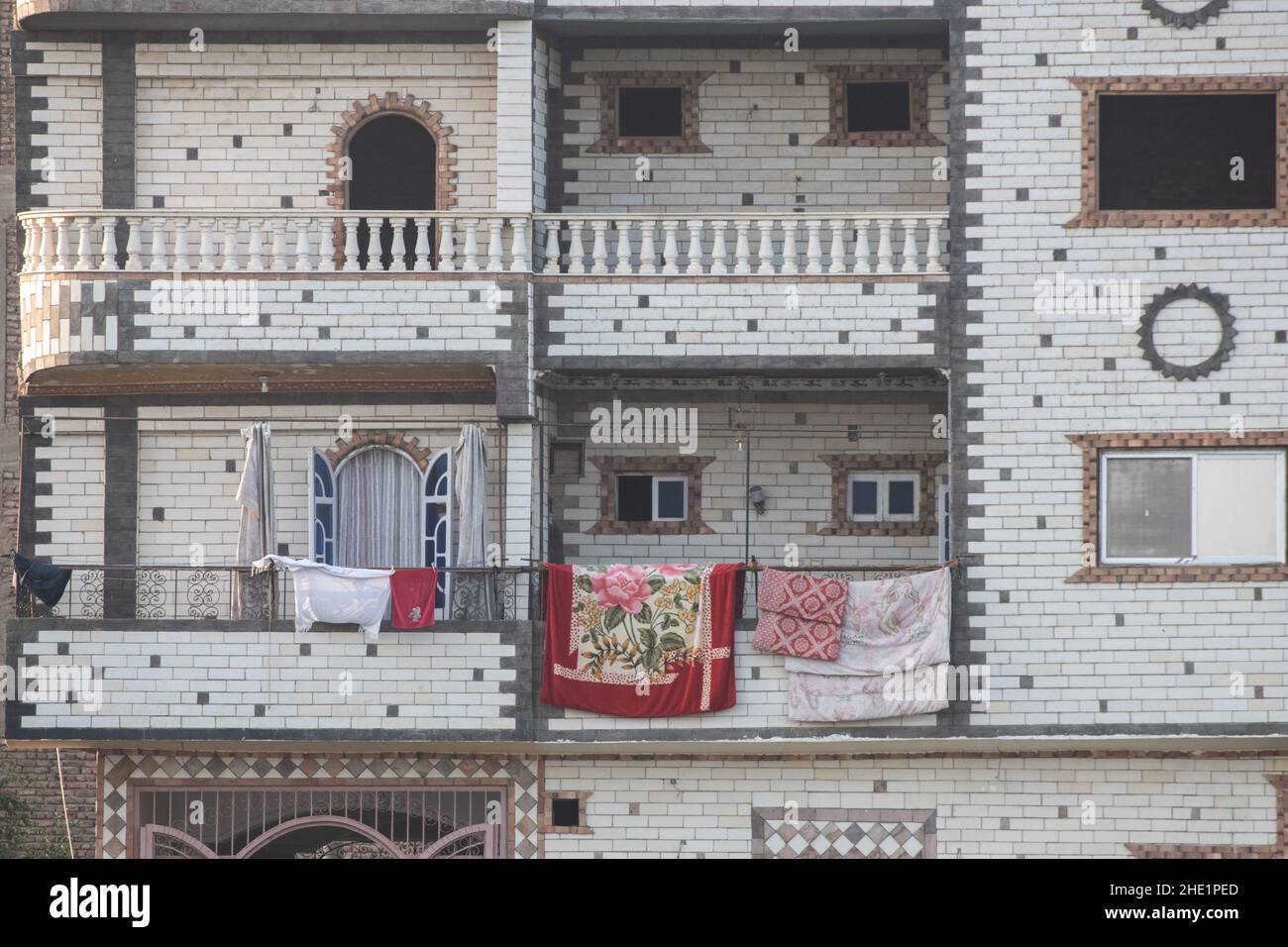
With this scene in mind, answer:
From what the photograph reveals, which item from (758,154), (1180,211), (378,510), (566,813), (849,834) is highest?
(758,154)

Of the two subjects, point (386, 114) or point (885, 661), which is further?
point (386, 114)

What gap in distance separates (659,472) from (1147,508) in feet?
17.9

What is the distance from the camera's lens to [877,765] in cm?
2225

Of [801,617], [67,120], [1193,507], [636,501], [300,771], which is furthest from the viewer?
[636,501]

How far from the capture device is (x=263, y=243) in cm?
2211

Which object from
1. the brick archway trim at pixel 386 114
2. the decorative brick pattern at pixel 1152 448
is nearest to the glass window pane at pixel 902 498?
the decorative brick pattern at pixel 1152 448

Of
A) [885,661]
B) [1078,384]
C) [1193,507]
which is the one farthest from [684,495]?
[1193,507]

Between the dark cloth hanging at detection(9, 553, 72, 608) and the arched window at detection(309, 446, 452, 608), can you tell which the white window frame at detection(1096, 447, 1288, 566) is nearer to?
the arched window at detection(309, 446, 452, 608)

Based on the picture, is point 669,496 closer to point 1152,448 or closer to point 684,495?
point 684,495

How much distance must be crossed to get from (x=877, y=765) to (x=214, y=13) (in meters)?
10.6

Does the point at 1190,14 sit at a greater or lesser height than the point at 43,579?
greater

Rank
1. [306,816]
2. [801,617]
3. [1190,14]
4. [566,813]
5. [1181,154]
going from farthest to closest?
[306,816] < [566,813] < [1181,154] < [1190,14] < [801,617]

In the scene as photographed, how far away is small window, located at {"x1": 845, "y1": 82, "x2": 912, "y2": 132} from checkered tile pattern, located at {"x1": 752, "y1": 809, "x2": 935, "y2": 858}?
7.63 metres

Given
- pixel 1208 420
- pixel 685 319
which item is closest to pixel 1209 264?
pixel 1208 420
